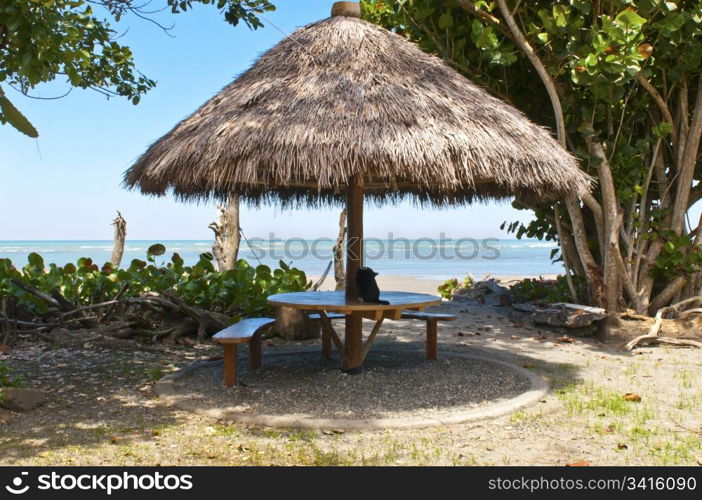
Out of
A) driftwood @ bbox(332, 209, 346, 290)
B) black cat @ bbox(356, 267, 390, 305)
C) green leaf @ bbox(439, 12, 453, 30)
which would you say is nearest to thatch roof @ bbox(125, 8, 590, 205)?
black cat @ bbox(356, 267, 390, 305)

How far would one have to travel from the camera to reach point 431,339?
654 centimetres

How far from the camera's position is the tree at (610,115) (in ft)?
25.5

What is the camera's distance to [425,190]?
25.8 ft

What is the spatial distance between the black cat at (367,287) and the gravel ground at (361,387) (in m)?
0.69

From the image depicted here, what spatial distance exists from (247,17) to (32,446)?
5811 mm

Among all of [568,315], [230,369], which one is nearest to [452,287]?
[568,315]

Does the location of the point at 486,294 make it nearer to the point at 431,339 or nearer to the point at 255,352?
the point at 431,339

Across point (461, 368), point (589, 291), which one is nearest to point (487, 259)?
point (589, 291)

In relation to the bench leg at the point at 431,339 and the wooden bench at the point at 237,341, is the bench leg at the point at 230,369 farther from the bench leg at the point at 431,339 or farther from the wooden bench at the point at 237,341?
the bench leg at the point at 431,339

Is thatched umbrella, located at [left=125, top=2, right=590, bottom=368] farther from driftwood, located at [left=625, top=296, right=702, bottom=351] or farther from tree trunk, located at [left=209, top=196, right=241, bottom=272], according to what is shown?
tree trunk, located at [left=209, top=196, right=241, bottom=272]

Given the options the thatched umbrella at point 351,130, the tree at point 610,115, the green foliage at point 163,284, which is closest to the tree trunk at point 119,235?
the green foliage at point 163,284

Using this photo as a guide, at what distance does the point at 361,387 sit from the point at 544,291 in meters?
6.62

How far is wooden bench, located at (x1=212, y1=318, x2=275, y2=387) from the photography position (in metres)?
5.20

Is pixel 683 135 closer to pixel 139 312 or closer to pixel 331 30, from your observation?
pixel 331 30
